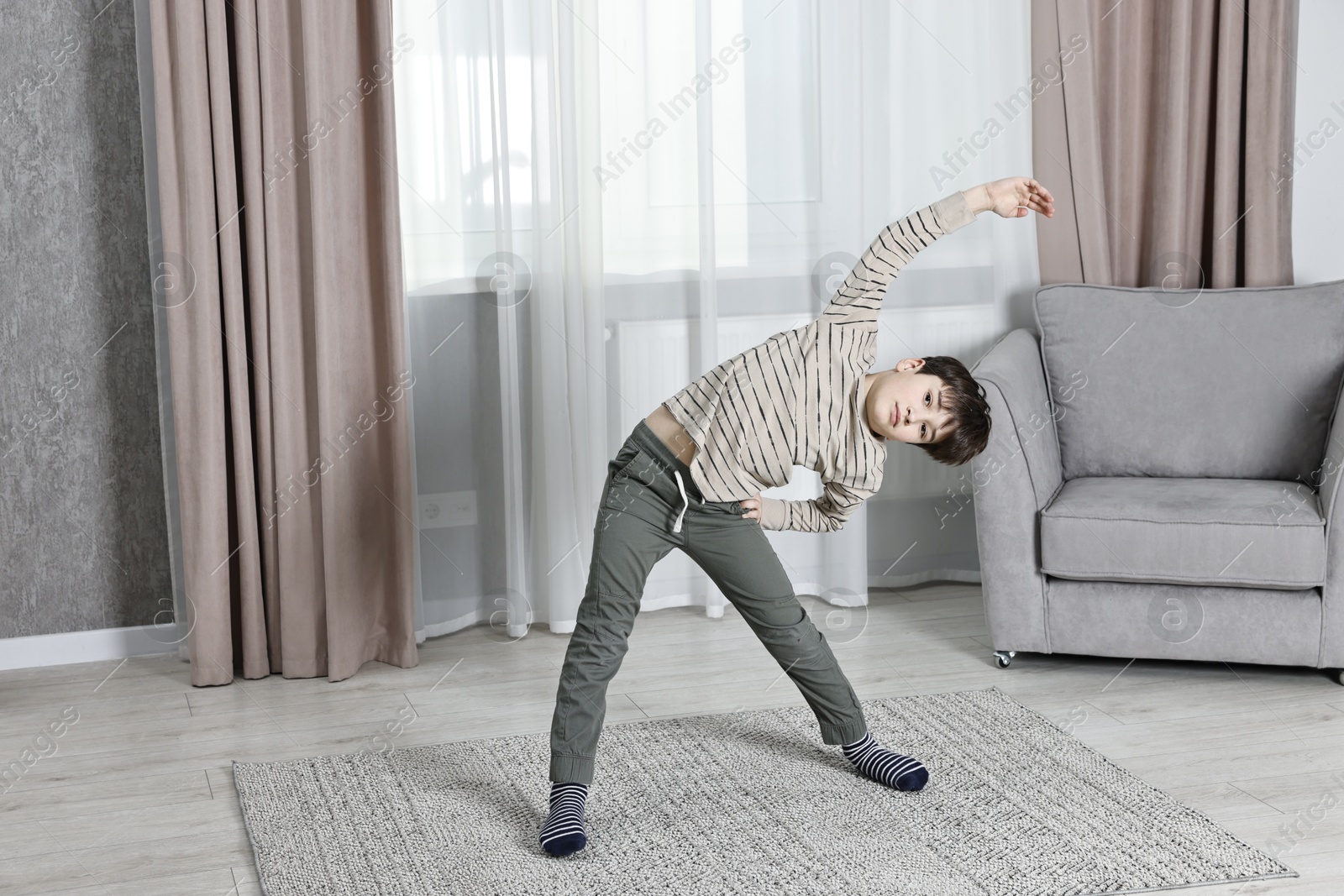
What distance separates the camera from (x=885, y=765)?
200 cm

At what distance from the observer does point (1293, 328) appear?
2.77 m

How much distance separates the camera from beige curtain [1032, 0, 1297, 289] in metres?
2.97

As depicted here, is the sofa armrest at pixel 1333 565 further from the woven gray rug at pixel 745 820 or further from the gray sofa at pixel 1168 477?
the woven gray rug at pixel 745 820

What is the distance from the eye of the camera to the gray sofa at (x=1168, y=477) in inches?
94.3

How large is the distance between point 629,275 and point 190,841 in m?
1.57

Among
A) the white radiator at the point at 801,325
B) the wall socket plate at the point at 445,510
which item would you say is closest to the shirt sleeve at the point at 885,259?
the white radiator at the point at 801,325

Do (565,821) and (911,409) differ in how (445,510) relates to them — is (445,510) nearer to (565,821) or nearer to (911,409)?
(565,821)

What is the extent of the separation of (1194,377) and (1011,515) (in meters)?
0.65

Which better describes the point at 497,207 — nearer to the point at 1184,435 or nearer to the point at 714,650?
the point at 714,650

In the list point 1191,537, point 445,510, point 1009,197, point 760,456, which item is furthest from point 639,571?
point 1191,537

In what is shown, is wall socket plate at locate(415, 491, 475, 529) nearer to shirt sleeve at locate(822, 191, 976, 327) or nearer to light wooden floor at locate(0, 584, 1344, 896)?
light wooden floor at locate(0, 584, 1344, 896)

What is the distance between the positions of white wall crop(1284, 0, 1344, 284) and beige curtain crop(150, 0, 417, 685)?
2.25 m

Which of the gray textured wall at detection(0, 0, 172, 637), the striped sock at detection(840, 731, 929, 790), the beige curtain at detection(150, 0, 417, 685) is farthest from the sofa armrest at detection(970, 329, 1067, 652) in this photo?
the gray textured wall at detection(0, 0, 172, 637)

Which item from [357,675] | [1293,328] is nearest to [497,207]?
[357,675]
